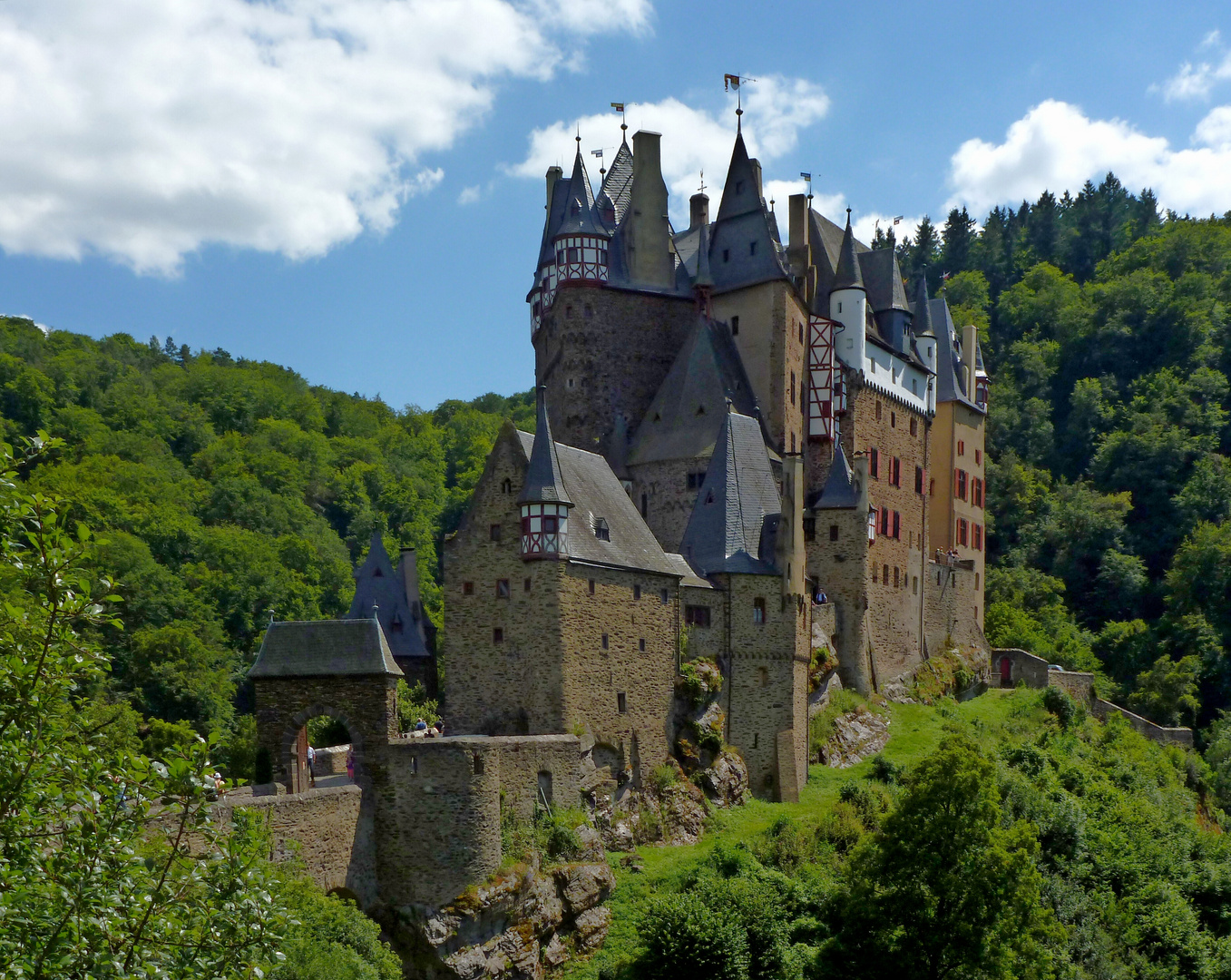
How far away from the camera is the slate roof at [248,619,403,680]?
36281 mm

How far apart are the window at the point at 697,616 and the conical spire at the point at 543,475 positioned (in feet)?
19.5

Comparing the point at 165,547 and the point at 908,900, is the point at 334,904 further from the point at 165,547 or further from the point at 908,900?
the point at 165,547

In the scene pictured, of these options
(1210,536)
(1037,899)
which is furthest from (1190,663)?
(1037,899)

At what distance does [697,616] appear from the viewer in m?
46.7

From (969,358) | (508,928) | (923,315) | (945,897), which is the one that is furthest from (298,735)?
(969,358)

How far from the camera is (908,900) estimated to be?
37.3 meters

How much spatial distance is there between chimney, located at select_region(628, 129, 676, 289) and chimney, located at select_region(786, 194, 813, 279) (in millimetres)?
4906

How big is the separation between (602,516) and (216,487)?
49569 mm

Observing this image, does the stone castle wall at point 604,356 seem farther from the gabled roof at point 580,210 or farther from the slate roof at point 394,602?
the slate roof at point 394,602

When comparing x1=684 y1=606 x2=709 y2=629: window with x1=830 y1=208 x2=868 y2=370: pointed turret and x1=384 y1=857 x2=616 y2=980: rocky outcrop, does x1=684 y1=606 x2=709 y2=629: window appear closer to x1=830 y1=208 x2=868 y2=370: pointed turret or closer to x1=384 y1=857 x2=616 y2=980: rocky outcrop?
x1=384 y1=857 x2=616 y2=980: rocky outcrop

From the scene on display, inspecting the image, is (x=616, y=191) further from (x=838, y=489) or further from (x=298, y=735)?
(x=298, y=735)

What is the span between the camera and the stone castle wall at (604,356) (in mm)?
56625

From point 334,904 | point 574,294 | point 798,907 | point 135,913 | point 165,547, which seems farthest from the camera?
point 165,547

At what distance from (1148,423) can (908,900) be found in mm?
65197
